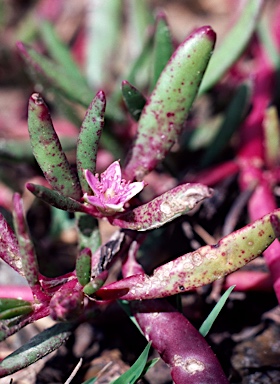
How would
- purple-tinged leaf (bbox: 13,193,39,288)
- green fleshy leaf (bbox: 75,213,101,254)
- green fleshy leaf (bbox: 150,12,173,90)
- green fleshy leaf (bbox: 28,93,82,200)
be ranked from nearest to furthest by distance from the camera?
1. purple-tinged leaf (bbox: 13,193,39,288)
2. green fleshy leaf (bbox: 28,93,82,200)
3. green fleshy leaf (bbox: 75,213,101,254)
4. green fleshy leaf (bbox: 150,12,173,90)

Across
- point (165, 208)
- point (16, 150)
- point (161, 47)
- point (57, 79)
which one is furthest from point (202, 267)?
point (16, 150)

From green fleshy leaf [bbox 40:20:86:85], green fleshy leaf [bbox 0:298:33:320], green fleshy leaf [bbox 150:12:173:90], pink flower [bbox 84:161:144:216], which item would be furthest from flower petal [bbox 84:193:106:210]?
green fleshy leaf [bbox 40:20:86:85]

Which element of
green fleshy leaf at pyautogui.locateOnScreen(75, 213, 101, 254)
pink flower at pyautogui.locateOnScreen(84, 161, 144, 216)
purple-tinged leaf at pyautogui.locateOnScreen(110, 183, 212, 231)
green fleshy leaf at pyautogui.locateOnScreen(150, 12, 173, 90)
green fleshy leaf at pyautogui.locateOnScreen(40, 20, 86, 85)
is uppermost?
green fleshy leaf at pyautogui.locateOnScreen(40, 20, 86, 85)

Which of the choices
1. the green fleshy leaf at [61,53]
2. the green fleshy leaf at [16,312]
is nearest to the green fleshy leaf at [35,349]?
the green fleshy leaf at [16,312]

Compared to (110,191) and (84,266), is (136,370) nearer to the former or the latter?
(84,266)

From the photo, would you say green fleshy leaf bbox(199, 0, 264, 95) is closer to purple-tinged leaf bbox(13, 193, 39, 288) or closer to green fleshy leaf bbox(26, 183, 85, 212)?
green fleshy leaf bbox(26, 183, 85, 212)

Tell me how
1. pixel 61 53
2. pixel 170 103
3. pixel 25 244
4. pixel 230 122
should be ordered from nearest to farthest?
pixel 25 244
pixel 170 103
pixel 230 122
pixel 61 53

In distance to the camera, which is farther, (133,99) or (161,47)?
(161,47)
